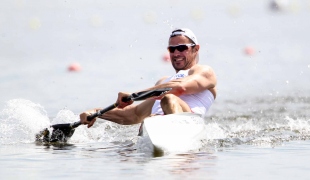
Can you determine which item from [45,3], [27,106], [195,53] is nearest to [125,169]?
[195,53]

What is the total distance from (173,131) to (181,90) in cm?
73

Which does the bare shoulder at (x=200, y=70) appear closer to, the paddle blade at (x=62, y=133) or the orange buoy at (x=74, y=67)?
the paddle blade at (x=62, y=133)

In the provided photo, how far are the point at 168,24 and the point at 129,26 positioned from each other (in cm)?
273

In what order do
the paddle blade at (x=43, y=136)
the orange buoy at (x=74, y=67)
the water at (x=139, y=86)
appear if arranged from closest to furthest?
1. the water at (x=139, y=86)
2. the paddle blade at (x=43, y=136)
3. the orange buoy at (x=74, y=67)

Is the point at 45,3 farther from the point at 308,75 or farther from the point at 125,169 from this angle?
the point at 125,169

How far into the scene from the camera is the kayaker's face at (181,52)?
10.6 meters

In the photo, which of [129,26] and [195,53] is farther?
[129,26]

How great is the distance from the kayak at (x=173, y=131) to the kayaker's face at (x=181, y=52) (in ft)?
3.60

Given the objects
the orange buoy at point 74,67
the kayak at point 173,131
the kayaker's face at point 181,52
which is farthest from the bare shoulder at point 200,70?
the orange buoy at point 74,67

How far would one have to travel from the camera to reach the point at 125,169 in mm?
7973

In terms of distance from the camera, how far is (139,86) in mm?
20016

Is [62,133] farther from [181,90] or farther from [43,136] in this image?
[181,90]

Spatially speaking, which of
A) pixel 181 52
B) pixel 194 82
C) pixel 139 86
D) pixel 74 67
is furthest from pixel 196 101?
pixel 74 67

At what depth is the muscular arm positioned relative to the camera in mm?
9977
